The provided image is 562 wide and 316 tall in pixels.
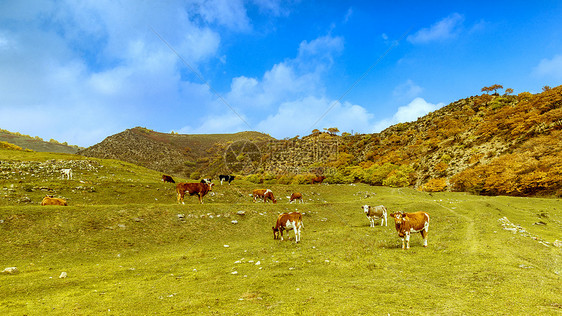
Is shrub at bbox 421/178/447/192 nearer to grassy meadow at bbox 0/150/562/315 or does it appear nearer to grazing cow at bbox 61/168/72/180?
grassy meadow at bbox 0/150/562/315

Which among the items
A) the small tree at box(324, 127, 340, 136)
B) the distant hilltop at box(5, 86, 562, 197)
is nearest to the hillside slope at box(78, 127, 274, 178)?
the distant hilltop at box(5, 86, 562, 197)

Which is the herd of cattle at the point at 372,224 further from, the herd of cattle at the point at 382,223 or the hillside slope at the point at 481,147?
the hillside slope at the point at 481,147

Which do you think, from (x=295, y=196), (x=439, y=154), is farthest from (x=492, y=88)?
(x=295, y=196)

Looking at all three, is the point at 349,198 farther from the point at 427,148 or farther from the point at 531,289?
the point at 427,148

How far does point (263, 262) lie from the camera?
12.0 meters

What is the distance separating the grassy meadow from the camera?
7123 mm

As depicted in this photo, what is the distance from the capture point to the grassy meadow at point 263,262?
7.12 metres

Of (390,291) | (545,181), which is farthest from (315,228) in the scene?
(545,181)

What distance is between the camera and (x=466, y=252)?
456 inches

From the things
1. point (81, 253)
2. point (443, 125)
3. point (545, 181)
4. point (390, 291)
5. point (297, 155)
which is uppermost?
point (443, 125)

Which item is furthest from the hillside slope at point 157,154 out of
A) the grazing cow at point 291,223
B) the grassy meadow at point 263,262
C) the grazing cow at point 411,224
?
the grazing cow at point 411,224

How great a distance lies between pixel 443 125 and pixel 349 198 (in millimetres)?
45917

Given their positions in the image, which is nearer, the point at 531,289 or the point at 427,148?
the point at 531,289

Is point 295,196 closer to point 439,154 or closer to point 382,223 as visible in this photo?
point 382,223
